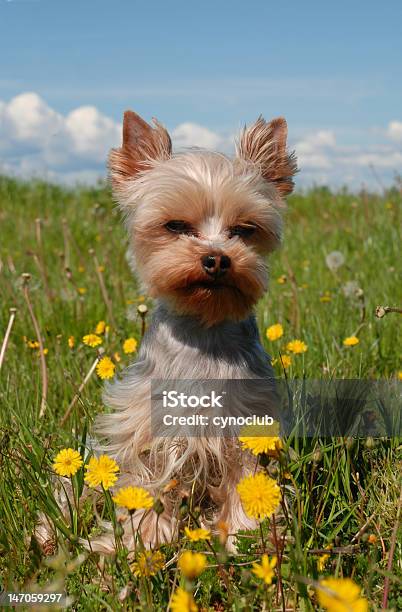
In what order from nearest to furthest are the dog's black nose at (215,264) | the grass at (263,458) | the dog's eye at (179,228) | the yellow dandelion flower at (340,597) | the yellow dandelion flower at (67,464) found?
the yellow dandelion flower at (340,597) → the grass at (263,458) → the yellow dandelion flower at (67,464) → the dog's black nose at (215,264) → the dog's eye at (179,228)

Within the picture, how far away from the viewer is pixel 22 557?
2.77 m

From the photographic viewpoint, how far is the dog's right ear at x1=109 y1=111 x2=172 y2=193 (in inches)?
140

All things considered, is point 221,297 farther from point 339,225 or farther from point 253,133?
point 339,225

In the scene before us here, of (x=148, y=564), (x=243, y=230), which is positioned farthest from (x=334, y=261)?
(x=148, y=564)

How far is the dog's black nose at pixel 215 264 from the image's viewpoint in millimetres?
3051

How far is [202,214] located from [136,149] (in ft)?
2.15

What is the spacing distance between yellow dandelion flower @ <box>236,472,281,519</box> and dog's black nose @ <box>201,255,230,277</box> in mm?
1137

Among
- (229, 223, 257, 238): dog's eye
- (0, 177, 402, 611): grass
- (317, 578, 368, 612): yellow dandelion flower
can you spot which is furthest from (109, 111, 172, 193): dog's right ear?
(317, 578, 368, 612): yellow dandelion flower

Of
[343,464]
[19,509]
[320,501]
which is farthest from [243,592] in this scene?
[19,509]

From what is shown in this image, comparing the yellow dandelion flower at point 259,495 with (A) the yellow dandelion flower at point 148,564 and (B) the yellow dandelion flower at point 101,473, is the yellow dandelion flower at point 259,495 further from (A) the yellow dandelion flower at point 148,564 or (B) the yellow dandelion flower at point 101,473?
(B) the yellow dandelion flower at point 101,473

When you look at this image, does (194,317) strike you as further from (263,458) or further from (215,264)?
(263,458)

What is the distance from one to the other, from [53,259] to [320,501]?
21.3ft

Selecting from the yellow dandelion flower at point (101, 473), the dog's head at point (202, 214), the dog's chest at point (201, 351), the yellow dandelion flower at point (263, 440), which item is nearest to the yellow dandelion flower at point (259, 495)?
the yellow dandelion flower at point (263, 440)

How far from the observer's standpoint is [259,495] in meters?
2.19
